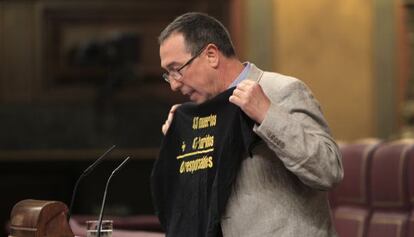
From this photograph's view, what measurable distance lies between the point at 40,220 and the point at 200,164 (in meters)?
0.47

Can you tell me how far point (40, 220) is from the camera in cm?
203

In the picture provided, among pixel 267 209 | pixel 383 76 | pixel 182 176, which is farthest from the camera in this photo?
pixel 383 76

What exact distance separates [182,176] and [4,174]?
12.8 feet

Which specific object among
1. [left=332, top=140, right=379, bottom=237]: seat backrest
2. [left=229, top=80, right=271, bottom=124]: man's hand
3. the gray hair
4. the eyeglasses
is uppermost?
the gray hair

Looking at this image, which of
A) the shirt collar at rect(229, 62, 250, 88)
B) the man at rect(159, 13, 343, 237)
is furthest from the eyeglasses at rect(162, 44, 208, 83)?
the shirt collar at rect(229, 62, 250, 88)

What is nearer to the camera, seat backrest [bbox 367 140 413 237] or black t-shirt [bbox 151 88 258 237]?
black t-shirt [bbox 151 88 258 237]

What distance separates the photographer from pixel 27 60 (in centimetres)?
606

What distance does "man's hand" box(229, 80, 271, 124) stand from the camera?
2059 millimetres

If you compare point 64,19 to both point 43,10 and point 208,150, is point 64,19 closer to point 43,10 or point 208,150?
point 43,10

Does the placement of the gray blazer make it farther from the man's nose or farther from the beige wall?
the beige wall

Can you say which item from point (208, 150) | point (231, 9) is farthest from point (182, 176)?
point (231, 9)

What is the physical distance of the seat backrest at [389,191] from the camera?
3605 millimetres

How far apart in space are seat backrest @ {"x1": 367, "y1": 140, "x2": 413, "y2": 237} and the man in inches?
54.9

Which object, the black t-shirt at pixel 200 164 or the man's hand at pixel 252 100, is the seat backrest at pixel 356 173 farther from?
the man's hand at pixel 252 100
